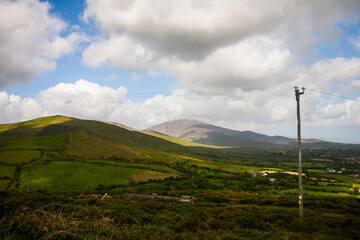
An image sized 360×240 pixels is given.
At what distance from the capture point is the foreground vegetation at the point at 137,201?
18311 mm

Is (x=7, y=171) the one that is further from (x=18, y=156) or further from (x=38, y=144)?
(x=38, y=144)

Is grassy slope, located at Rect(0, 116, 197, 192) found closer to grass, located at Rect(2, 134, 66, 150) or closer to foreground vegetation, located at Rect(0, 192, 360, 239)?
grass, located at Rect(2, 134, 66, 150)

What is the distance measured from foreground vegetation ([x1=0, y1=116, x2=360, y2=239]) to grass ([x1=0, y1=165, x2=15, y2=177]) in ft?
1.24

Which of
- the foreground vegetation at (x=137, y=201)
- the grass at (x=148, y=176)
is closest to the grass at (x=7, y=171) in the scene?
the foreground vegetation at (x=137, y=201)

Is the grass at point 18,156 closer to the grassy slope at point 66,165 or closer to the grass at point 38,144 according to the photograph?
the grassy slope at point 66,165

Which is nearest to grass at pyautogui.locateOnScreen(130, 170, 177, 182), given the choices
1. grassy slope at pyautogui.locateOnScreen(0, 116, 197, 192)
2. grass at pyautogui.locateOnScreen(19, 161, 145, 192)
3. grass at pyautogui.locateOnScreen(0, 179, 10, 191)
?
grassy slope at pyautogui.locateOnScreen(0, 116, 197, 192)

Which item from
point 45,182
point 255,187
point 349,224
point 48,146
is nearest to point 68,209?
point 349,224

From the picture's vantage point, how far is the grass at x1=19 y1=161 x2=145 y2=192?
280 feet

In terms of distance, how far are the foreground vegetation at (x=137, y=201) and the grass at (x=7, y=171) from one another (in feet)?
1.24

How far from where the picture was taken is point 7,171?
309ft

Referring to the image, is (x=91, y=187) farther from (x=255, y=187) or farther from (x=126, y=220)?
(x=255, y=187)

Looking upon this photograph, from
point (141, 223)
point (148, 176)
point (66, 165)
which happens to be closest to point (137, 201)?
point (141, 223)

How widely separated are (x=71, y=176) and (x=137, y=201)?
6697cm

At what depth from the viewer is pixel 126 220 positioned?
25891 millimetres
